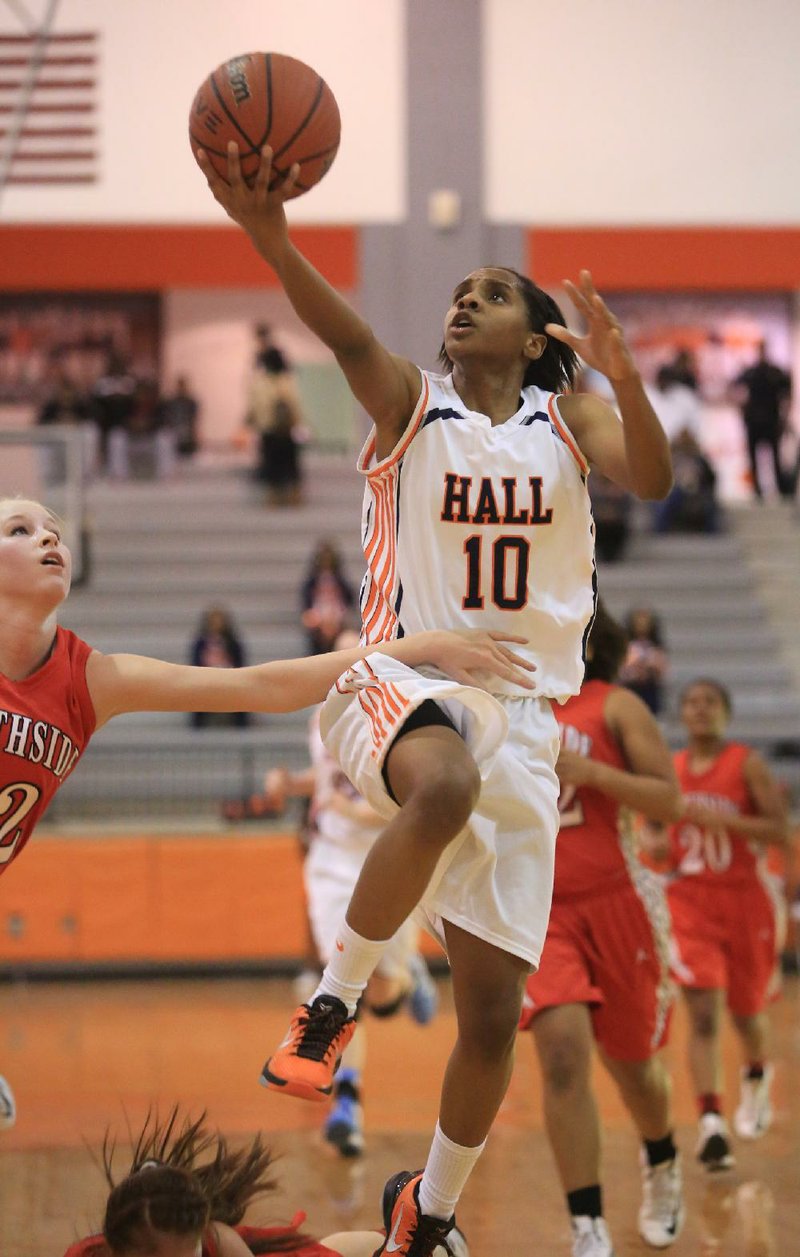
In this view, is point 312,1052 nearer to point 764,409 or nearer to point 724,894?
point 724,894

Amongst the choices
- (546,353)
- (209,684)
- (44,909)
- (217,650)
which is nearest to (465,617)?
(209,684)

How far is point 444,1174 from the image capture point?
3.64 metres

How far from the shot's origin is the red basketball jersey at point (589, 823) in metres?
5.00

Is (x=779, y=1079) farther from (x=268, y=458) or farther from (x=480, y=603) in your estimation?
(x=268, y=458)

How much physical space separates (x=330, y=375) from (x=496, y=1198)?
14949mm

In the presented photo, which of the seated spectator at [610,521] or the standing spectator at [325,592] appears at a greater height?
the seated spectator at [610,521]

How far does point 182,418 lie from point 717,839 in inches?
457

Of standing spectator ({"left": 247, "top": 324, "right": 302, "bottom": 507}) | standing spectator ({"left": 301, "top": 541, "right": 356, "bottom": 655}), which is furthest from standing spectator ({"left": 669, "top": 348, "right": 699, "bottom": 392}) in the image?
standing spectator ({"left": 301, "top": 541, "right": 356, "bottom": 655})

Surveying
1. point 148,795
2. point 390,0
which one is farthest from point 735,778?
point 390,0

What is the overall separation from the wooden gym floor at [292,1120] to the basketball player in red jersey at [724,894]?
38cm

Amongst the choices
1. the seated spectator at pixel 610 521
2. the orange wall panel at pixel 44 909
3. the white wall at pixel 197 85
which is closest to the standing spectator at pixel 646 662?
the seated spectator at pixel 610 521

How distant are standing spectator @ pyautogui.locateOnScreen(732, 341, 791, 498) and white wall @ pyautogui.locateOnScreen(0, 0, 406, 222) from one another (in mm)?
3762

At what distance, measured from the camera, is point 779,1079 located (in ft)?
25.2

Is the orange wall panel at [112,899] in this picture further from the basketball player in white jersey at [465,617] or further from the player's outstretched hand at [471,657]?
the player's outstretched hand at [471,657]
